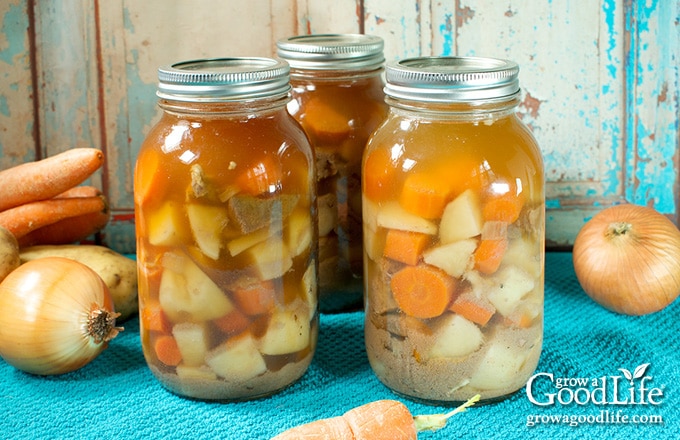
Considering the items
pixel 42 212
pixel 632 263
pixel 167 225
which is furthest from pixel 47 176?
pixel 632 263

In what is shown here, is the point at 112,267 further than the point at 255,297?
Yes

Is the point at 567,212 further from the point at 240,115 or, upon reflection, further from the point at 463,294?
the point at 240,115

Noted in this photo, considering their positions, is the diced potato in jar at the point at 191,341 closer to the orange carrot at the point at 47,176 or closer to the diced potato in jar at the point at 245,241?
the diced potato in jar at the point at 245,241

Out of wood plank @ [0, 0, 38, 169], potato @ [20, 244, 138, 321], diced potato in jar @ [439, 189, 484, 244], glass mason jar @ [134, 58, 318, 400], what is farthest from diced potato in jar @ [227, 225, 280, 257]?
wood plank @ [0, 0, 38, 169]

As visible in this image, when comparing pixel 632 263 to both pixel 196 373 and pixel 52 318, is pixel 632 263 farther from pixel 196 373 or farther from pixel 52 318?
pixel 52 318

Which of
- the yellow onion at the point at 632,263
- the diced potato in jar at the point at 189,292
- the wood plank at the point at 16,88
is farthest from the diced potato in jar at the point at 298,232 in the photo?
the wood plank at the point at 16,88

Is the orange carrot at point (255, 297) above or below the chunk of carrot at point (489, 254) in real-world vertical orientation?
below

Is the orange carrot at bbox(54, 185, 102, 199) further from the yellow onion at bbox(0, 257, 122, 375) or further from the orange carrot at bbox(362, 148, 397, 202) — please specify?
the orange carrot at bbox(362, 148, 397, 202)
